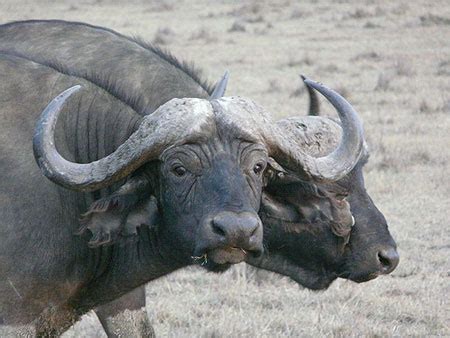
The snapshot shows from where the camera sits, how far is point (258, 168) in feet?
13.7

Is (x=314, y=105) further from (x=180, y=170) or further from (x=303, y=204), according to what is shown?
(x=180, y=170)

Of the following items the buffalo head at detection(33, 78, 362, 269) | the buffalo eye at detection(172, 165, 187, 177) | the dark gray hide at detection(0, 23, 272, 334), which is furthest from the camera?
the dark gray hide at detection(0, 23, 272, 334)

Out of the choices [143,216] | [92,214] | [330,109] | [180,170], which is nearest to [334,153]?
[180,170]

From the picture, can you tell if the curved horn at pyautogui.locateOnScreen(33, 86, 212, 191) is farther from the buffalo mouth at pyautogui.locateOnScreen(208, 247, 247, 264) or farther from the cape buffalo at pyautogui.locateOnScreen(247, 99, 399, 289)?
the cape buffalo at pyautogui.locateOnScreen(247, 99, 399, 289)

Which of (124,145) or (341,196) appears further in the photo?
(341,196)

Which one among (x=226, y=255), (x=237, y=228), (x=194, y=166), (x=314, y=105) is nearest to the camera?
(x=237, y=228)

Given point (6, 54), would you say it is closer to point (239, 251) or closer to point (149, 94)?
point (149, 94)

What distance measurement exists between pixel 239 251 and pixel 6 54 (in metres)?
1.51

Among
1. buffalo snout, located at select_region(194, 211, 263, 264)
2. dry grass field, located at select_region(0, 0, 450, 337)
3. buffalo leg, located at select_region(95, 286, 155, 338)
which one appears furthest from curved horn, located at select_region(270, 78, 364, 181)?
dry grass field, located at select_region(0, 0, 450, 337)

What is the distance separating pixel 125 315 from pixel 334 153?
1376 mm

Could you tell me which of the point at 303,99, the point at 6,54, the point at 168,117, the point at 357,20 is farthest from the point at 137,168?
the point at 357,20

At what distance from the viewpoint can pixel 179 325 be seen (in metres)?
5.89

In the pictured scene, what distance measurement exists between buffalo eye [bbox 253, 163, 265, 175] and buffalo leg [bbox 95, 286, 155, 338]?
1.30m

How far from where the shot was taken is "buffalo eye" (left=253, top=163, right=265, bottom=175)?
13.6 feet
